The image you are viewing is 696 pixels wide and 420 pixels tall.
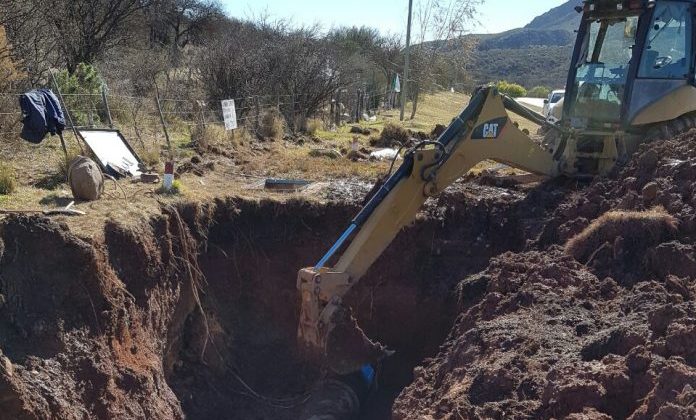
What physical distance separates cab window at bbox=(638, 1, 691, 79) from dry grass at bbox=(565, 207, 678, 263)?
2.91 metres

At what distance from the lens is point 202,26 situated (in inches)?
1261

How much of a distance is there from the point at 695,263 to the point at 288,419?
485cm

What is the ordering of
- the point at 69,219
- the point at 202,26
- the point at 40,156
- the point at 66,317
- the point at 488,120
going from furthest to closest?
the point at 202,26
the point at 40,156
the point at 488,120
the point at 69,219
the point at 66,317

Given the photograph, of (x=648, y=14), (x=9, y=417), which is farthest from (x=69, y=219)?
(x=648, y=14)

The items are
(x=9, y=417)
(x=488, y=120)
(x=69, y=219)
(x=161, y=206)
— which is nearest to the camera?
(x=9, y=417)

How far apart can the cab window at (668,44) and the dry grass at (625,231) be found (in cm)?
291

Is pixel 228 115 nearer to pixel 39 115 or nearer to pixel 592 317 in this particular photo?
pixel 39 115

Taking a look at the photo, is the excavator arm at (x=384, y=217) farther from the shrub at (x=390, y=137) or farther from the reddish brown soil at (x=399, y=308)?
the shrub at (x=390, y=137)

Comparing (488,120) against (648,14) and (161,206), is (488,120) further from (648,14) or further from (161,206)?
(161,206)

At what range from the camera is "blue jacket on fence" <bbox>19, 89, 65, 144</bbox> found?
9.27 metres

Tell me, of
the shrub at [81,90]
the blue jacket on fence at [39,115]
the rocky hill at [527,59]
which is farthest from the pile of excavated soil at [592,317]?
the rocky hill at [527,59]

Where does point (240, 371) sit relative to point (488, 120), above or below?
below

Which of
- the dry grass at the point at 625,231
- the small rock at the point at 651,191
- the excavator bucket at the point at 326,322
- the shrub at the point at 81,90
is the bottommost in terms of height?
the excavator bucket at the point at 326,322

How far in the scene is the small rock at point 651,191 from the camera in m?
6.75
